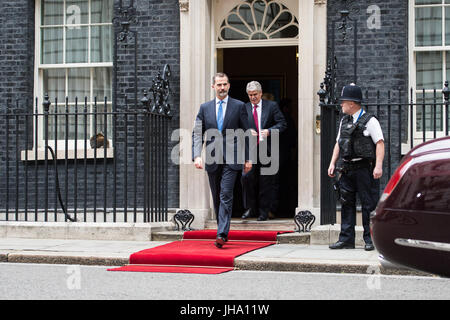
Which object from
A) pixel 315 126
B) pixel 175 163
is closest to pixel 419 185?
pixel 315 126

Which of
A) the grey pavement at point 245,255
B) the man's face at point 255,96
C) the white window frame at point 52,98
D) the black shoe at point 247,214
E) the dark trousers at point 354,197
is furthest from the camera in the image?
the white window frame at point 52,98

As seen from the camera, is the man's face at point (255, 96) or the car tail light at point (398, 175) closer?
the car tail light at point (398, 175)

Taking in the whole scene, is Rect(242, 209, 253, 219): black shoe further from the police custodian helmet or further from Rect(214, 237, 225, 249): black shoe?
the police custodian helmet

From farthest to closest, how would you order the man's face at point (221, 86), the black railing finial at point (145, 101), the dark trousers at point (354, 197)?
the black railing finial at point (145, 101)
the man's face at point (221, 86)
the dark trousers at point (354, 197)

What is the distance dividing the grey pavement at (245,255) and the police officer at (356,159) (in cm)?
35

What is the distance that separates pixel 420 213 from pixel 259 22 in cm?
752

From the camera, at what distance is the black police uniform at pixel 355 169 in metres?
9.57

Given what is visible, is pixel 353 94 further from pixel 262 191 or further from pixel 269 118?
pixel 262 191

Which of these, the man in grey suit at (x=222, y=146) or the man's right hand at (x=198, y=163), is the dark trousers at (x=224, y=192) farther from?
the man's right hand at (x=198, y=163)

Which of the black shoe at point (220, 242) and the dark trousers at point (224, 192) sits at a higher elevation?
the dark trousers at point (224, 192)

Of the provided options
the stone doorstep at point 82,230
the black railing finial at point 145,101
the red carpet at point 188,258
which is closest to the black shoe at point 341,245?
the red carpet at point 188,258

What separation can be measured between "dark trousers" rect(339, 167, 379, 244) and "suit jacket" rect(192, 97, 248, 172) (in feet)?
4.03

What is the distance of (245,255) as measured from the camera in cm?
924

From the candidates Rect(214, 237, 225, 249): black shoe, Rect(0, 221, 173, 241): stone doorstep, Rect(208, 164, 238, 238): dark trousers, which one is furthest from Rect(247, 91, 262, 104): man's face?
Rect(214, 237, 225, 249): black shoe
